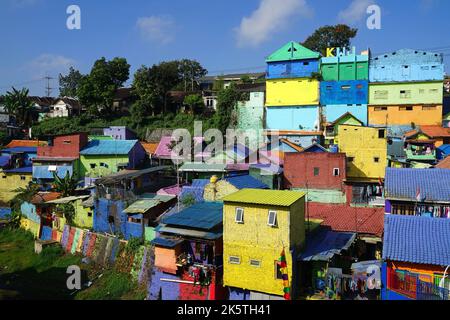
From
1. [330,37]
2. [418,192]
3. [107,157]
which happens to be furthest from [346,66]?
[107,157]

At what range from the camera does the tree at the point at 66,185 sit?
98.3ft

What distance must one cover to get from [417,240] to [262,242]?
593 cm

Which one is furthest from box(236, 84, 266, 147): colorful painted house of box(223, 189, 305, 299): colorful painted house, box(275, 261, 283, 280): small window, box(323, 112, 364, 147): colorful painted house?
box(275, 261, 283, 280): small window

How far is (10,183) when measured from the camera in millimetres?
34438

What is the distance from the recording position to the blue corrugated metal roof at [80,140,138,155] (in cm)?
3259

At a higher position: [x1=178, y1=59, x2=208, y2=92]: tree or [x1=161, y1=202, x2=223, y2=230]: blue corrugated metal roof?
[x1=178, y1=59, x2=208, y2=92]: tree

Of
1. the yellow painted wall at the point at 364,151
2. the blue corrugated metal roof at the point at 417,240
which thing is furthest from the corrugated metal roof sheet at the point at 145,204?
the blue corrugated metal roof at the point at 417,240

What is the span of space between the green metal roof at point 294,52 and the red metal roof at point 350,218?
1942cm

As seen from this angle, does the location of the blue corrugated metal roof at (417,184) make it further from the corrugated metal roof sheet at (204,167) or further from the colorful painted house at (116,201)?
the colorful painted house at (116,201)

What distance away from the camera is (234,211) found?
55.9ft

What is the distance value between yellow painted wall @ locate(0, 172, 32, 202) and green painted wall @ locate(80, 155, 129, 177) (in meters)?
5.08

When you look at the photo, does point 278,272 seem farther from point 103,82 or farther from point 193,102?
point 103,82

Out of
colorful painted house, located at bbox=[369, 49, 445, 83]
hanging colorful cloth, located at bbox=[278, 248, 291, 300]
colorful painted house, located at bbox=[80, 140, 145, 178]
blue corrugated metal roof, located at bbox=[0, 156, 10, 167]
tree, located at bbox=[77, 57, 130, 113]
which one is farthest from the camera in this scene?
tree, located at bbox=[77, 57, 130, 113]

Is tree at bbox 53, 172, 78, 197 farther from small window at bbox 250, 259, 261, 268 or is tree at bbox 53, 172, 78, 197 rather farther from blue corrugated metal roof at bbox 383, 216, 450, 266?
blue corrugated metal roof at bbox 383, 216, 450, 266
